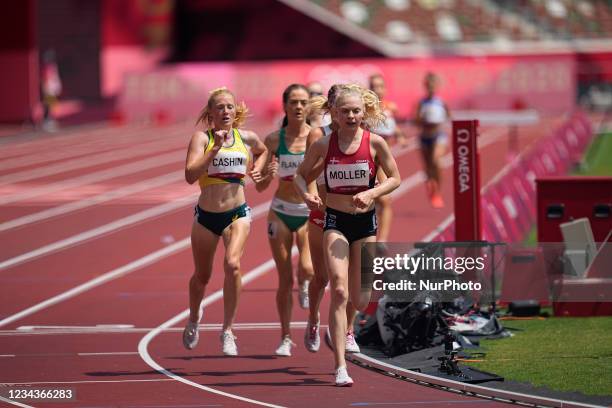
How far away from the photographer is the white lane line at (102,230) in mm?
18812

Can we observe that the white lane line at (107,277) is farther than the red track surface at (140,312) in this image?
Yes

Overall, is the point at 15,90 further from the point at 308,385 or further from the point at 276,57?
the point at 308,385

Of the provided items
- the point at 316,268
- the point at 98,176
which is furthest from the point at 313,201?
the point at 98,176

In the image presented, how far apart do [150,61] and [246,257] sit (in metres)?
36.9

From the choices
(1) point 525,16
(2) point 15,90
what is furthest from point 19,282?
(1) point 525,16

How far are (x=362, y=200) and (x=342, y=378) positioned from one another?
1342 mm

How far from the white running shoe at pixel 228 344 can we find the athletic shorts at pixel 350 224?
1.52 m

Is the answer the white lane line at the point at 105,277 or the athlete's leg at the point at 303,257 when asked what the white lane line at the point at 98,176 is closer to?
the white lane line at the point at 105,277

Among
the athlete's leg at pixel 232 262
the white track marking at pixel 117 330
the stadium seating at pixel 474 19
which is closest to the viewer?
the athlete's leg at pixel 232 262

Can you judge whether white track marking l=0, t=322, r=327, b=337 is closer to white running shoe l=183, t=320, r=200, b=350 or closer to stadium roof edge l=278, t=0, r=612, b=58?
white running shoe l=183, t=320, r=200, b=350

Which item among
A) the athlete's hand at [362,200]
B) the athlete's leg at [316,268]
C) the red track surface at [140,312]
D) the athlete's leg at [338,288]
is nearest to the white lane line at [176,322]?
the red track surface at [140,312]

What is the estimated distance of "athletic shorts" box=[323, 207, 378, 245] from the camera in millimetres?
10836

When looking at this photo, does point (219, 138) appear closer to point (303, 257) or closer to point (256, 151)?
point (256, 151)

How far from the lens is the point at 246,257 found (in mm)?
18562
